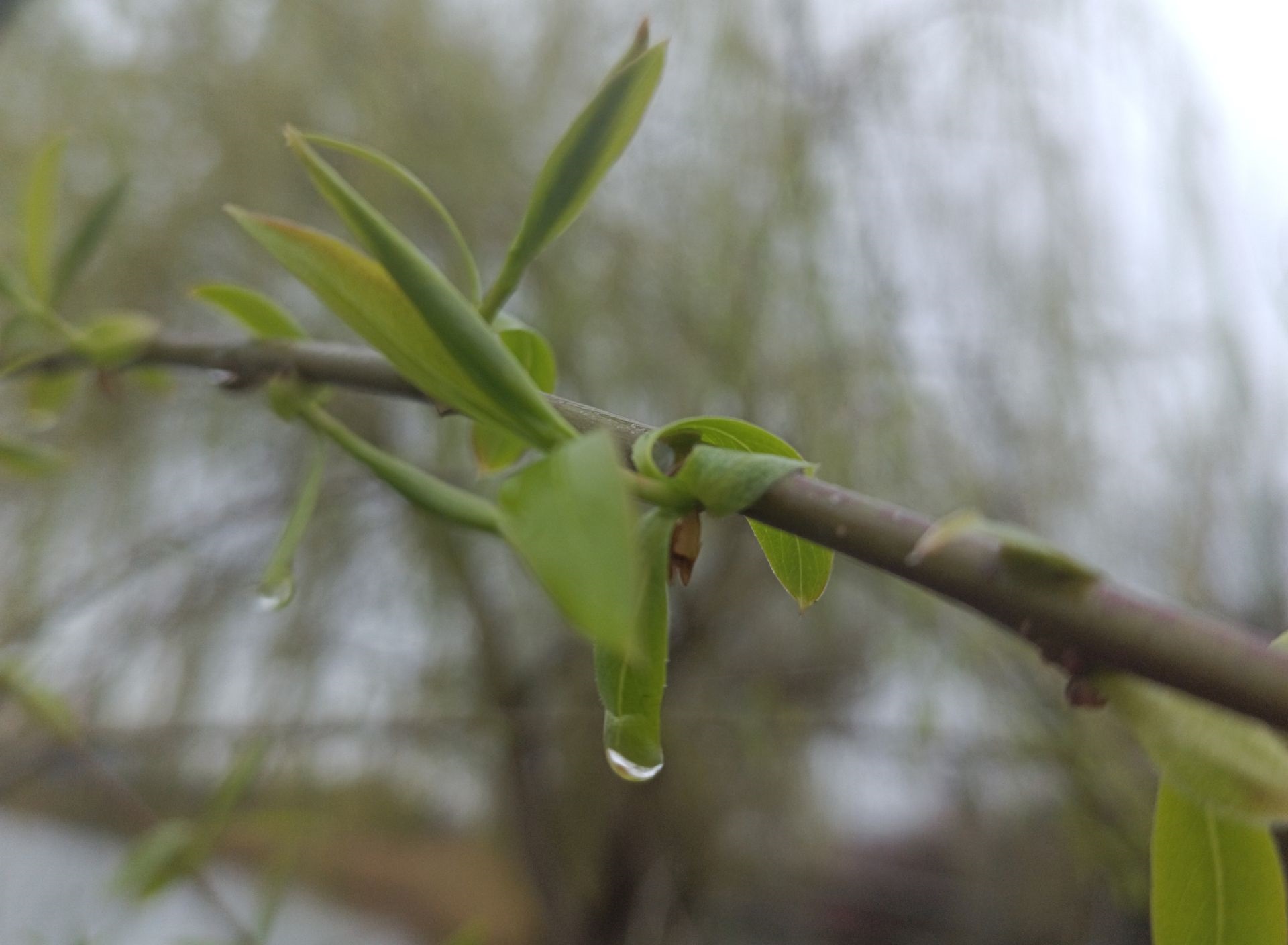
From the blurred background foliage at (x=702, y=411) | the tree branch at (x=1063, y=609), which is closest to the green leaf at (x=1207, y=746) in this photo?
the tree branch at (x=1063, y=609)

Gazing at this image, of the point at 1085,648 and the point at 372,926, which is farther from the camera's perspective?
the point at 372,926

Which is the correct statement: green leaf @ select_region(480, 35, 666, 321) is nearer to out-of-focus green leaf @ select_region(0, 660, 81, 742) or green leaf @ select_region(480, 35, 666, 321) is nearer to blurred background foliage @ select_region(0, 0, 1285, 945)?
out-of-focus green leaf @ select_region(0, 660, 81, 742)

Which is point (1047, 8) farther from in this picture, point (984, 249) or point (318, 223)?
point (318, 223)

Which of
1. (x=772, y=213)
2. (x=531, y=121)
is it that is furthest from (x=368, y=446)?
(x=531, y=121)

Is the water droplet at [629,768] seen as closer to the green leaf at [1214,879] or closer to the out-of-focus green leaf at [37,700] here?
the green leaf at [1214,879]

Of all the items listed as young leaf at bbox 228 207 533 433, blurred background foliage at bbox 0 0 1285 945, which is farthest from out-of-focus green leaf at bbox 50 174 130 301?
blurred background foliage at bbox 0 0 1285 945

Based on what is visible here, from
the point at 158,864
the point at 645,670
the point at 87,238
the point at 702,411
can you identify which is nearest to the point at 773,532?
the point at 645,670

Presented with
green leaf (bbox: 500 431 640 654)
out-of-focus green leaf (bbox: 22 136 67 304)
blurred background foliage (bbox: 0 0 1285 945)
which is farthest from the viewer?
blurred background foliage (bbox: 0 0 1285 945)
